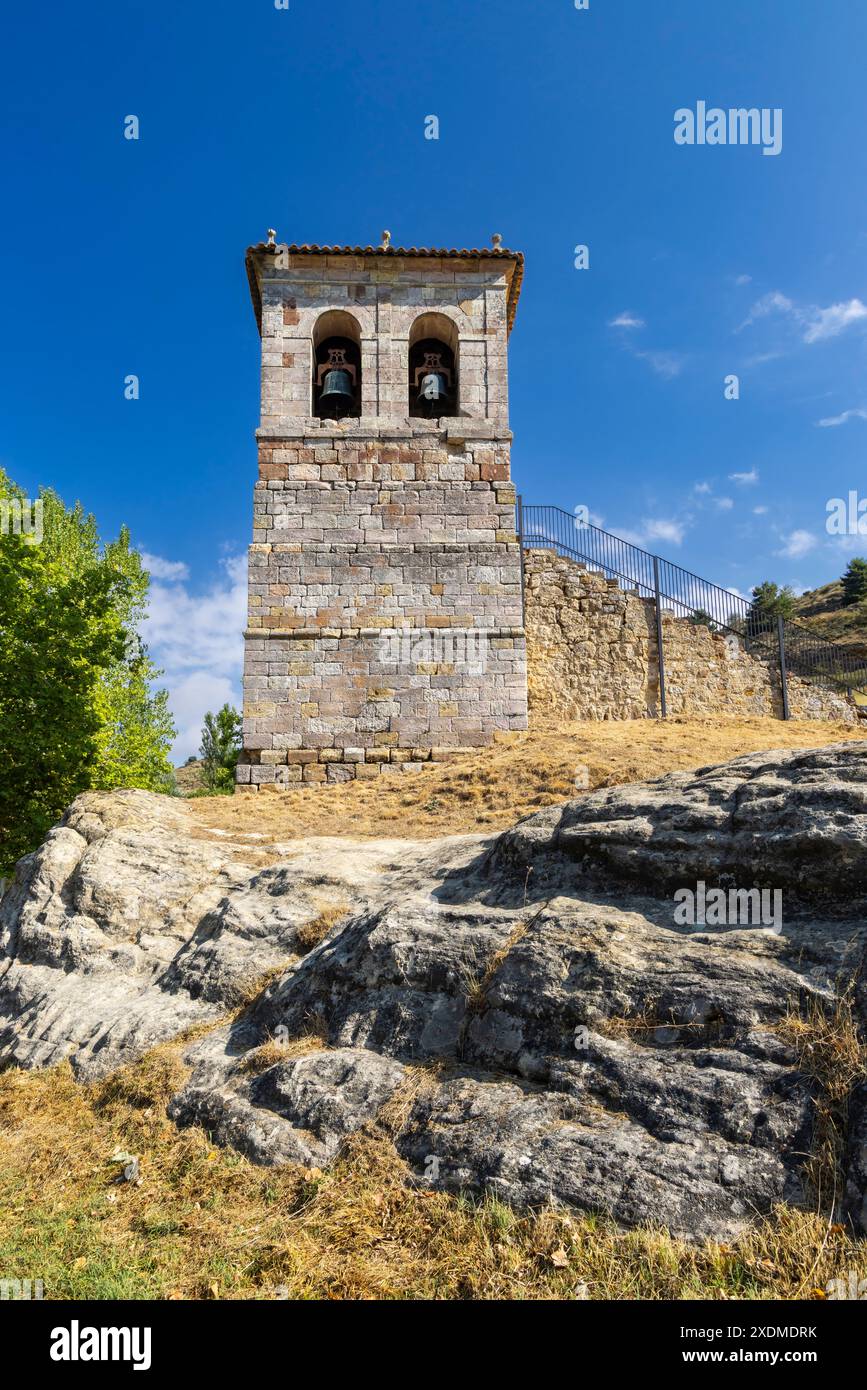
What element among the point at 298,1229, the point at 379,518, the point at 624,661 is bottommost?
the point at 298,1229

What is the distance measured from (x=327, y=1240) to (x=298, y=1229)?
182 mm

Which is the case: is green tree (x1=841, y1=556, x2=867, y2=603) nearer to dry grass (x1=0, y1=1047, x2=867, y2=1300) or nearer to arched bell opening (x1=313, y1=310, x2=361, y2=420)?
arched bell opening (x1=313, y1=310, x2=361, y2=420)

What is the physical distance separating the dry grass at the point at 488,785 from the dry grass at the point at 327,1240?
17.4ft

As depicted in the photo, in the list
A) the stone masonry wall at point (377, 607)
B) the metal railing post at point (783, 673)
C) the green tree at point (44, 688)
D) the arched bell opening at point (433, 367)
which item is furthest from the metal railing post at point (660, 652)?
the green tree at point (44, 688)

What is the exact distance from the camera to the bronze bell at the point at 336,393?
1578 centimetres

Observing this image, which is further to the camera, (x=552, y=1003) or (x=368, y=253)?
(x=368, y=253)

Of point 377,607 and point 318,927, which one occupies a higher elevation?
point 377,607

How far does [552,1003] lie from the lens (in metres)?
4.52

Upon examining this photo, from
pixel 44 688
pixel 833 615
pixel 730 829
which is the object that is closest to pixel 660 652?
pixel 44 688

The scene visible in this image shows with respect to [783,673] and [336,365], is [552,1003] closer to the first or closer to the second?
[336,365]

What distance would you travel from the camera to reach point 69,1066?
6230 mm

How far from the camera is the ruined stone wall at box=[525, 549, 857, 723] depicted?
62.2 feet

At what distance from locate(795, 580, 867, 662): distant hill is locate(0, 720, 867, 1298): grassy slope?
31.5 meters

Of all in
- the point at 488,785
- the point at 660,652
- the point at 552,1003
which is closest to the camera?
the point at 552,1003
